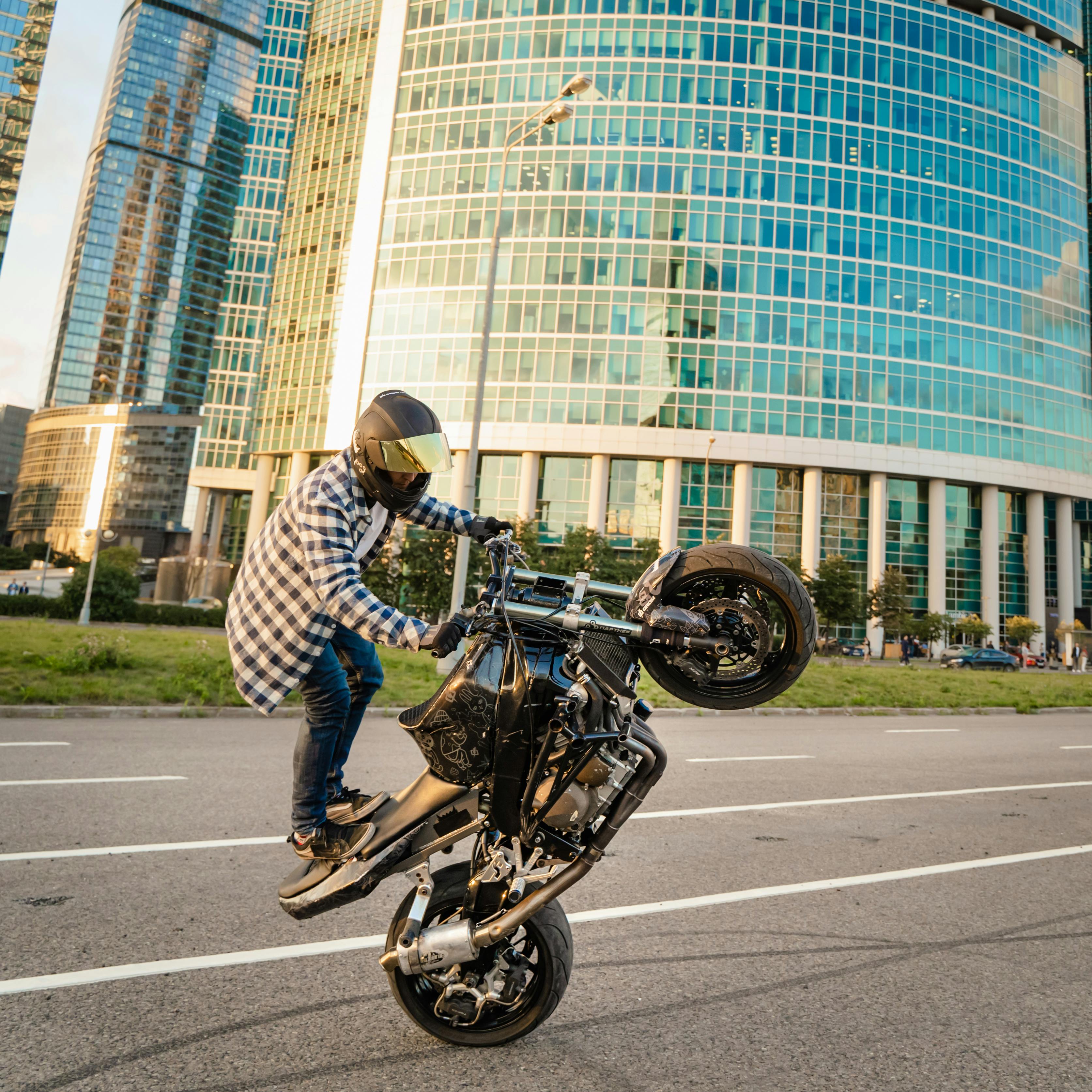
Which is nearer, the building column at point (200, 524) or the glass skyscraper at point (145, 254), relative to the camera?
the building column at point (200, 524)

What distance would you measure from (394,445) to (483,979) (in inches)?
76.0

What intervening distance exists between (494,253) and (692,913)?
748 inches

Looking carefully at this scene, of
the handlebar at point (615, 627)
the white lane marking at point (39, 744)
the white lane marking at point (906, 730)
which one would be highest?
the handlebar at point (615, 627)

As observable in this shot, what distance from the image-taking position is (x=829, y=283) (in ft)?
215

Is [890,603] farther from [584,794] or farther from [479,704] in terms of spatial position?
[479,704]

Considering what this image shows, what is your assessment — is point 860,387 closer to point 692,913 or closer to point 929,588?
point 929,588

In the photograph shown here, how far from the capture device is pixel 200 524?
86.2 m

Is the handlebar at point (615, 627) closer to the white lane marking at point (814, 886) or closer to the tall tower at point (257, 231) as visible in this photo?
the white lane marking at point (814, 886)

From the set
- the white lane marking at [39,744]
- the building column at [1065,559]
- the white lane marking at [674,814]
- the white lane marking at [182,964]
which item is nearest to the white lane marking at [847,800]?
the white lane marking at [674,814]

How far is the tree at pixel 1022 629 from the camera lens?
216 ft

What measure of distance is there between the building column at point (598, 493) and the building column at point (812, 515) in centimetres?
1628

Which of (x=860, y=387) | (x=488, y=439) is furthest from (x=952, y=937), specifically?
(x=860, y=387)

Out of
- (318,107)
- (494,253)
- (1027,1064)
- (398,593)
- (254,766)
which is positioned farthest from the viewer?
(318,107)

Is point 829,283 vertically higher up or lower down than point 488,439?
higher up
